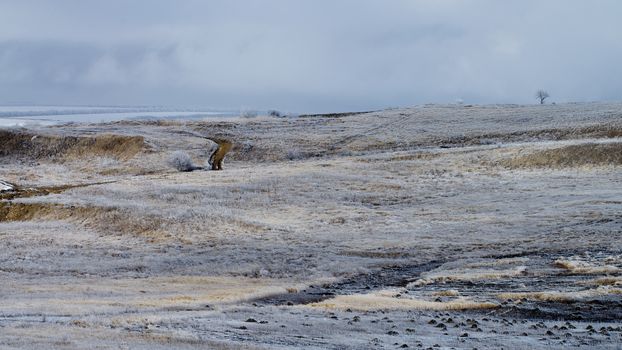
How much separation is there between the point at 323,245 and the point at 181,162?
99.3 ft

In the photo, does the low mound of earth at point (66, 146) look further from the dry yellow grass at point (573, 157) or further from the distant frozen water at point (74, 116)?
the dry yellow grass at point (573, 157)

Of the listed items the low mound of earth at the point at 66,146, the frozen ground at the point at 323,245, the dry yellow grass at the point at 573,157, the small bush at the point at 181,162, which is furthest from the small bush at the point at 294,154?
the dry yellow grass at the point at 573,157

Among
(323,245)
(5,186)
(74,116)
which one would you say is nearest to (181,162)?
(5,186)

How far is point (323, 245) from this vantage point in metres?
33.8

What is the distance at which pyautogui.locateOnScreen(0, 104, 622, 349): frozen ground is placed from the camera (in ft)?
58.6

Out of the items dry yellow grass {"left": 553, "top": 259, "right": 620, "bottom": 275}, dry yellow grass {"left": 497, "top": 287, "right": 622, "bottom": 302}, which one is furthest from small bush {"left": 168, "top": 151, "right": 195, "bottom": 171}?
dry yellow grass {"left": 497, "top": 287, "right": 622, "bottom": 302}

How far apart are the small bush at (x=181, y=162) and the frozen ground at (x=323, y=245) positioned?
0.81 metres

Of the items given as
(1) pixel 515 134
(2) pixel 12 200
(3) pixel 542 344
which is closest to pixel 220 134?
(1) pixel 515 134

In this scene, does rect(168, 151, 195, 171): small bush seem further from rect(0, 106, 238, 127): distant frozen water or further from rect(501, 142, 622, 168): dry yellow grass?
rect(0, 106, 238, 127): distant frozen water

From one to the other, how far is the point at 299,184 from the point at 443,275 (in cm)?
2149

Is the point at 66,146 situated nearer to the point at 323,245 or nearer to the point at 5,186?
the point at 5,186

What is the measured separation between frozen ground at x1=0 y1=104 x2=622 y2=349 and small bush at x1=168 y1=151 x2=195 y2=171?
31.8 inches

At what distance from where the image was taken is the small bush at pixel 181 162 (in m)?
61.1

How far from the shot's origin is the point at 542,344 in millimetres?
16578
